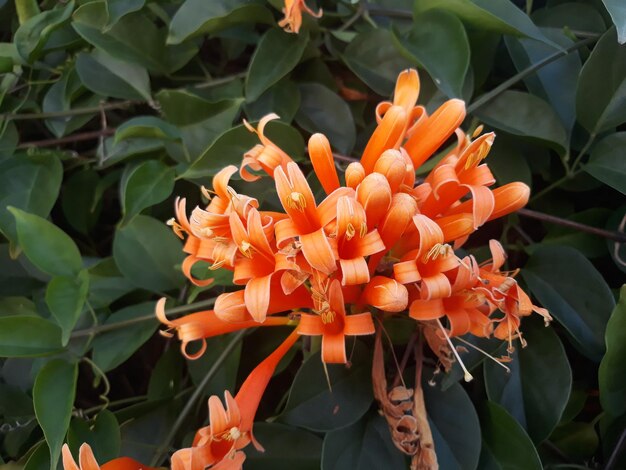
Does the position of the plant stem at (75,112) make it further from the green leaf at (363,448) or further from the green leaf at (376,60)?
the green leaf at (363,448)

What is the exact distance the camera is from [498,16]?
0.57 metres

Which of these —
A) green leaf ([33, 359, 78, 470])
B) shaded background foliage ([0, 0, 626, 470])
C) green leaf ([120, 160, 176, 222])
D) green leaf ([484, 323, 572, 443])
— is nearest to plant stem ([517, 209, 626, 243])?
shaded background foliage ([0, 0, 626, 470])

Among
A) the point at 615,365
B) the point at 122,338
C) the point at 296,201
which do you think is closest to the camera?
the point at 296,201

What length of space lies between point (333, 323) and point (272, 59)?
33cm

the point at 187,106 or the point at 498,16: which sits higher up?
the point at 498,16

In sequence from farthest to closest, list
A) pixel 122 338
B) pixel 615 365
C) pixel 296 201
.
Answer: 1. pixel 122 338
2. pixel 615 365
3. pixel 296 201

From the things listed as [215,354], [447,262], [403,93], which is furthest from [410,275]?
[215,354]

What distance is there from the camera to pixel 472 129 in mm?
631

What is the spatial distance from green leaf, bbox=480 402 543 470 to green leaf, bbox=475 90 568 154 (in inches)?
10.2

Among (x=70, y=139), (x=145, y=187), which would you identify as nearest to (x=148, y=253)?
(x=145, y=187)

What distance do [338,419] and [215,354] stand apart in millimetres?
168

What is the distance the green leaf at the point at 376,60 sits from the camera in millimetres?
670

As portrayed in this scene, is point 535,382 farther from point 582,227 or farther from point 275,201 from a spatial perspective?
point 275,201

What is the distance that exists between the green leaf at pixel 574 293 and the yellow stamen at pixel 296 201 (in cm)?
28
